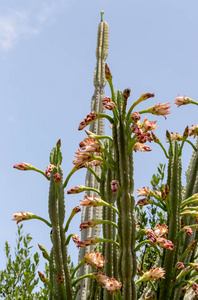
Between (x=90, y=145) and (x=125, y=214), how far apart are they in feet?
1.71

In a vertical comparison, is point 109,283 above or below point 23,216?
below

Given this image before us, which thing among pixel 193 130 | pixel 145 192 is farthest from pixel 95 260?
pixel 193 130

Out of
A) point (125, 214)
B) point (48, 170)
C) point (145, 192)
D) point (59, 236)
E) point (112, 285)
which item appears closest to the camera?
point (112, 285)

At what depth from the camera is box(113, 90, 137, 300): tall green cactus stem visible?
3.41 m

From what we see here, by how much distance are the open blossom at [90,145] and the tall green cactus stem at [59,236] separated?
0.27 metres

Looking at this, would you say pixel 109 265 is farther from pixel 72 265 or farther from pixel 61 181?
pixel 72 265

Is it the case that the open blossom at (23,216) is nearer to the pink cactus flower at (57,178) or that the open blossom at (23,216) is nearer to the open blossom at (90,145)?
the pink cactus flower at (57,178)

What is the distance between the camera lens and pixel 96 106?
776 cm

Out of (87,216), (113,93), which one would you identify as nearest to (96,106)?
(87,216)

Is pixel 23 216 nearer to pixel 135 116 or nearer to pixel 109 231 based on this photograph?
pixel 109 231

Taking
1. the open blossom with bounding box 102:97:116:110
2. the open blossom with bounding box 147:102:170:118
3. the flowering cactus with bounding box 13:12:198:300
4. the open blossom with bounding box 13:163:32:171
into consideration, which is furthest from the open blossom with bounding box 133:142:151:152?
the open blossom with bounding box 13:163:32:171

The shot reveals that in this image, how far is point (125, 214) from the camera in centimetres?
345

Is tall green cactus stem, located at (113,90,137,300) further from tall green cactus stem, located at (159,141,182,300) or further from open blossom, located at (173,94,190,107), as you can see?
open blossom, located at (173,94,190,107)

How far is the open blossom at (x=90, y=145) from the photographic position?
3.56m
